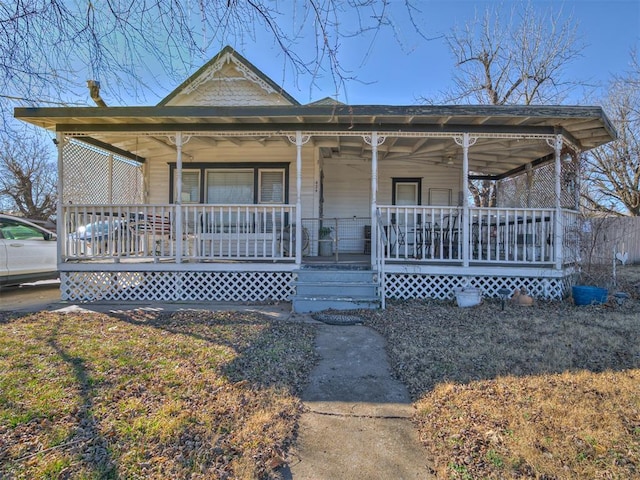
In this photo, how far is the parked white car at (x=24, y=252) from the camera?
7980 mm

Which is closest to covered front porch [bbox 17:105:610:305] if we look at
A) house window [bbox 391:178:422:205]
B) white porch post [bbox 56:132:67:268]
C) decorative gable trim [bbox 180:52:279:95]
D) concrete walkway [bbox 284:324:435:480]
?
white porch post [bbox 56:132:67:268]

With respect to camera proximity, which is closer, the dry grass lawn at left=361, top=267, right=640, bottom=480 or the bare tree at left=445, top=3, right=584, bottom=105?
the dry grass lawn at left=361, top=267, right=640, bottom=480

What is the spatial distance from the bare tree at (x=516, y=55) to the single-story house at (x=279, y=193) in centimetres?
1146

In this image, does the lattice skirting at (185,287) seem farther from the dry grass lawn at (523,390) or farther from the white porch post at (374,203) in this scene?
the dry grass lawn at (523,390)

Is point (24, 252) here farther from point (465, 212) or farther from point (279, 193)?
point (465, 212)

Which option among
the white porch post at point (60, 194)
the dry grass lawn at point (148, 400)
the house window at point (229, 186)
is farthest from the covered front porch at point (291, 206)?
the dry grass lawn at point (148, 400)

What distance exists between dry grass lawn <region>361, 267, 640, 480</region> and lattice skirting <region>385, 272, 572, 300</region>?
129cm

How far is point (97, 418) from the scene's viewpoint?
2801mm

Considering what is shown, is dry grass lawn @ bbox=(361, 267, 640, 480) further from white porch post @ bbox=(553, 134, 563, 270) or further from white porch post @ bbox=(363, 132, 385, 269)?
white porch post @ bbox=(363, 132, 385, 269)

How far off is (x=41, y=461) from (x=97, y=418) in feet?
1.67

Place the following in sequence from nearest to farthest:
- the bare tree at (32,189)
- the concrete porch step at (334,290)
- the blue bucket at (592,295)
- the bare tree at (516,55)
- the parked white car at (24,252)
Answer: the concrete porch step at (334,290), the blue bucket at (592,295), the parked white car at (24,252), the bare tree at (516,55), the bare tree at (32,189)

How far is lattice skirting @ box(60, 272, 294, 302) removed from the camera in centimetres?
760

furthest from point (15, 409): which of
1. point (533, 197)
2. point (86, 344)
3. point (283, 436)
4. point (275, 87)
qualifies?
point (533, 197)

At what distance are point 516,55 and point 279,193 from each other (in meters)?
15.7
